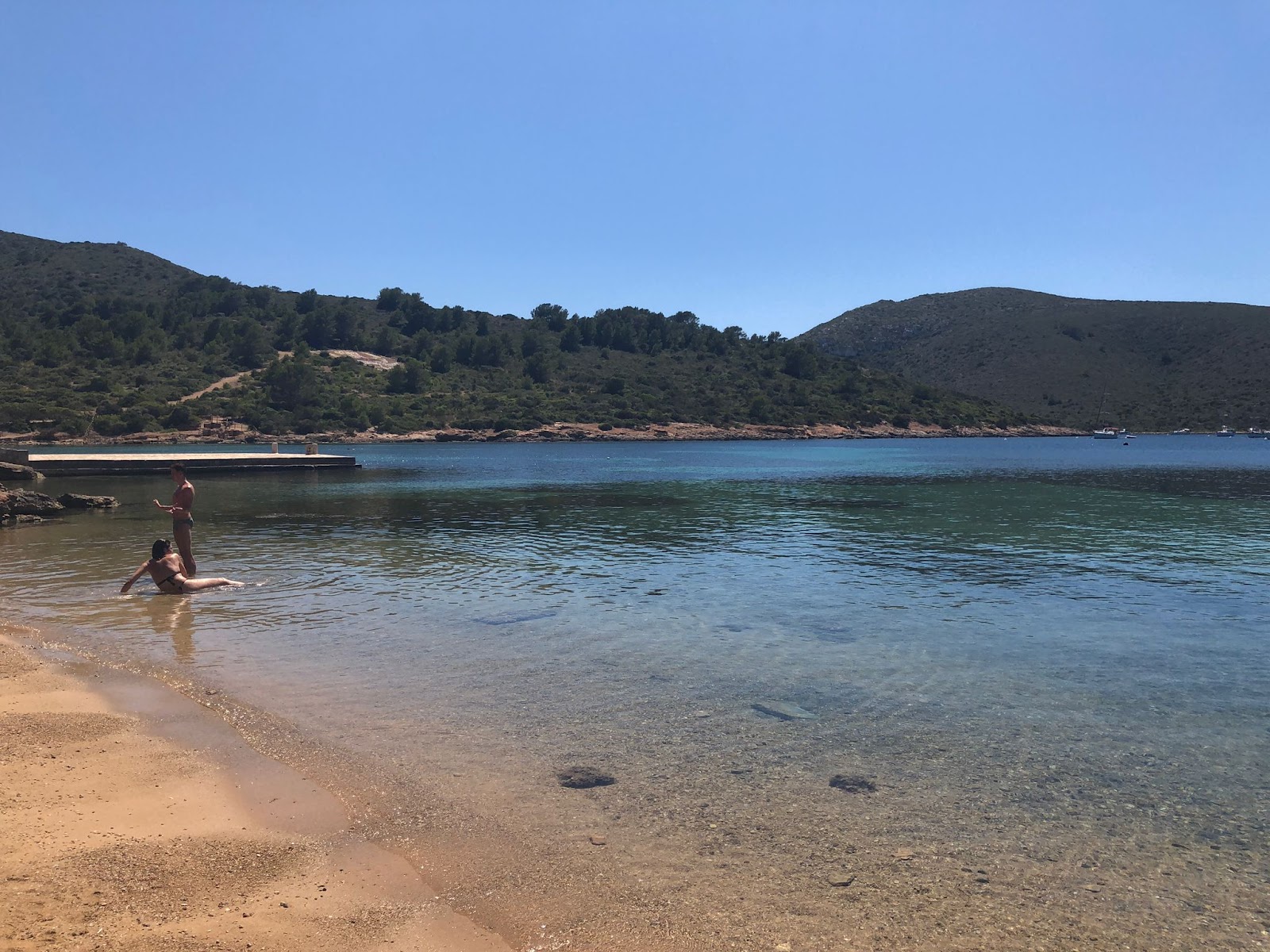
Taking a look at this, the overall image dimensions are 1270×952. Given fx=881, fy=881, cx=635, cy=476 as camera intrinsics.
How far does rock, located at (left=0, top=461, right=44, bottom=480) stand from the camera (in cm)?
4128

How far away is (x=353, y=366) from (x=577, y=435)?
145 feet

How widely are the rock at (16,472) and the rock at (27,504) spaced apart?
11.7 meters

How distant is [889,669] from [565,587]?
811 centimetres

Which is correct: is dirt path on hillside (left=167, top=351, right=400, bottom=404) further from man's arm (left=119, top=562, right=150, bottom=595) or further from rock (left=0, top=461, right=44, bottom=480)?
man's arm (left=119, top=562, right=150, bottom=595)

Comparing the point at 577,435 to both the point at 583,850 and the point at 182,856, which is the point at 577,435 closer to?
the point at 583,850

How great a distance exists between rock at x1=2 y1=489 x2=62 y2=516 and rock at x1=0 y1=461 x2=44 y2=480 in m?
11.7

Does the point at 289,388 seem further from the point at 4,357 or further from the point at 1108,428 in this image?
the point at 1108,428

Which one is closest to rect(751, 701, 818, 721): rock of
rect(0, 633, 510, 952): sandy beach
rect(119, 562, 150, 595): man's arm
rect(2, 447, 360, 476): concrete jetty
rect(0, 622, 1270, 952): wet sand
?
rect(0, 622, 1270, 952): wet sand

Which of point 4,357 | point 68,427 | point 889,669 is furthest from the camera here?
point 4,357

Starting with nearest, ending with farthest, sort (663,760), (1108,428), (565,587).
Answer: (663,760) → (565,587) → (1108,428)

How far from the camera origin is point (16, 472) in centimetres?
4266

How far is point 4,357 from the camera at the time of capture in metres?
122

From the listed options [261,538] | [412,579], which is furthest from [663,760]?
[261,538]

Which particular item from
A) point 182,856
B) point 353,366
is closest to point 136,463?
point 182,856
